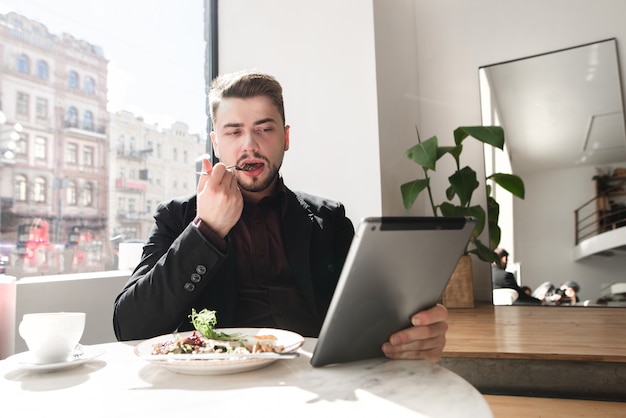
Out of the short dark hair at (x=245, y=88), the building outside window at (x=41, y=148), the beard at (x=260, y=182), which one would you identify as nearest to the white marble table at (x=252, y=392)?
the beard at (x=260, y=182)

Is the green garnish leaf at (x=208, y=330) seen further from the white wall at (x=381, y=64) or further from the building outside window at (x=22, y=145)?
the white wall at (x=381, y=64)

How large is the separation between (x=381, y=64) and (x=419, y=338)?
2.54 metres

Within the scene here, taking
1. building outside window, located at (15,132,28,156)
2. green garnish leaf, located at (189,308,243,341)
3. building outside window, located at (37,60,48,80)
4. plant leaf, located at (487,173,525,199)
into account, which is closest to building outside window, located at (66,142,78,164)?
building outside window, located at (15,132,28,156)

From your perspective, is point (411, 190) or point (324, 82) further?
point (324, 82)

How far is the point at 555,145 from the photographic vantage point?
3.53 metres

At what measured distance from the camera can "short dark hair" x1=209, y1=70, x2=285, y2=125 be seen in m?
1.53

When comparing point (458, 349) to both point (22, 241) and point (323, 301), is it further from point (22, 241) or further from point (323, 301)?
point (22, 241)

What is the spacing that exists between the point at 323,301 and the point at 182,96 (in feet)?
6.62

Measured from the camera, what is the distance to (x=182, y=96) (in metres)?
3.03

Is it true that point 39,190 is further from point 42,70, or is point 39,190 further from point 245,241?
point 245,241

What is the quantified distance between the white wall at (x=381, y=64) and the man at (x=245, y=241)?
144 centimetres

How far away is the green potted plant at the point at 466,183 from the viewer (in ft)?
9.85

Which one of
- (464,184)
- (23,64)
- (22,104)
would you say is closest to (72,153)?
(22,104)

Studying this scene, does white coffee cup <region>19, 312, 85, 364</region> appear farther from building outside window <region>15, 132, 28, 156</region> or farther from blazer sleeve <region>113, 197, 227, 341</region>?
building outside window <region>15, 132, 28, 156</region>
